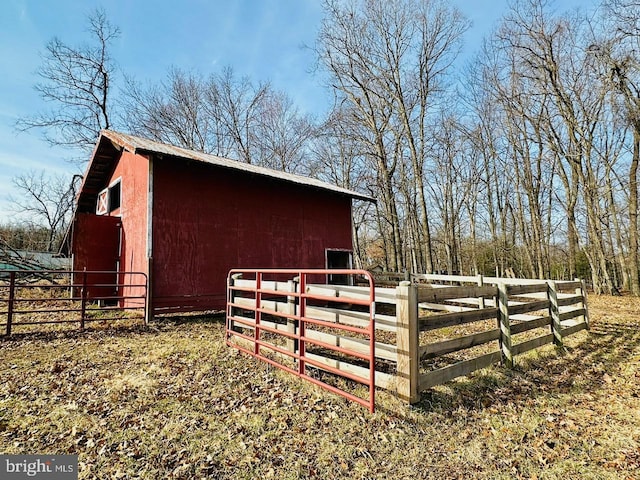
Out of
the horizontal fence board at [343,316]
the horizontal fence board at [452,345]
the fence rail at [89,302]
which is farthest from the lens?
the fence rail at [89,302]

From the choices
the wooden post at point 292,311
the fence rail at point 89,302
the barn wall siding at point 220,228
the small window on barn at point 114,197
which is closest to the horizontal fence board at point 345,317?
the wooden post at point 292,311

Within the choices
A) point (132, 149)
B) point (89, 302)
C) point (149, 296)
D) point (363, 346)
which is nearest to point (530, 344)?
point (363, 346)

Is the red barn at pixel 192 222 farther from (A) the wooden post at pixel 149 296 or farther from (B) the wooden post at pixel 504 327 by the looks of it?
(B) the wooden post at pixel 504 327

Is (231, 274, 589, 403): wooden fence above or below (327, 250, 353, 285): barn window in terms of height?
below

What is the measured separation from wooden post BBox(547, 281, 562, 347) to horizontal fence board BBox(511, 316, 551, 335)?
19 centimetres

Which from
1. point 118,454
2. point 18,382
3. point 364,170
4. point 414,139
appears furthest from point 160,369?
point 364,170

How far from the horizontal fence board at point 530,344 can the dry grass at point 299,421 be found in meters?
0.21

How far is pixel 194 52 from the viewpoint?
57.2 ft

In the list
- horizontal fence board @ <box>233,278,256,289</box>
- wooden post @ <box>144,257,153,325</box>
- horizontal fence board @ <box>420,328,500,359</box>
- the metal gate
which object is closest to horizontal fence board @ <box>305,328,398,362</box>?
the metal gate

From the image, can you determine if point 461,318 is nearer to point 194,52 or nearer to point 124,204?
point 124,204

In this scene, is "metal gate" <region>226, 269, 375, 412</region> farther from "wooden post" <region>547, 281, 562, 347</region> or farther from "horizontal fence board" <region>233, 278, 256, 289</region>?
"wooden post" <region>547, 281, 562, 347</region>

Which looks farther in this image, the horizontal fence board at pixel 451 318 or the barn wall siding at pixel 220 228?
the barn wall siding at pixel 220 228

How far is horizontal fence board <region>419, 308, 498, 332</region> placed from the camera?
416cm

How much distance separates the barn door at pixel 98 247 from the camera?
10758 mm
